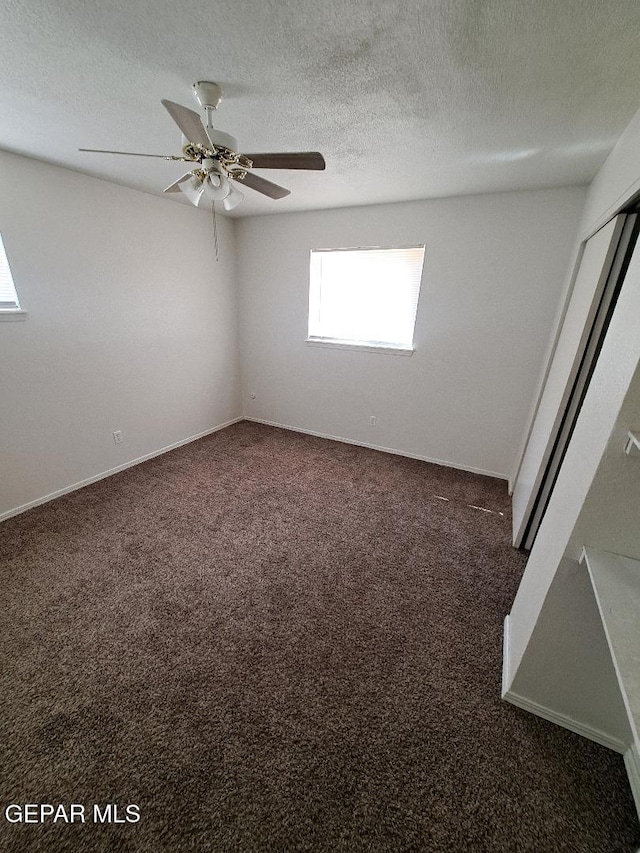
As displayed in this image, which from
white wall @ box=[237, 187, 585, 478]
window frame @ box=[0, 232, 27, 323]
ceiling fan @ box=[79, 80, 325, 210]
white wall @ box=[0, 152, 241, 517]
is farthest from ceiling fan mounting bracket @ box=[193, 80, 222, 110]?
white wall @ box=[237, 187, 585, 478]

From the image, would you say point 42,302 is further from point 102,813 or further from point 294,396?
point 102,813

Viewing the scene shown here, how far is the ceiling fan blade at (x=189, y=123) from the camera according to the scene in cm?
107

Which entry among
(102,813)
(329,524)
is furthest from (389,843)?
(329,524)

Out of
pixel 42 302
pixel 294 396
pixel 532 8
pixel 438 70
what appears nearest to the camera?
pixel 532 8

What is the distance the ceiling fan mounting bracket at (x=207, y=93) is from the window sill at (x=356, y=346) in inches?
89.7

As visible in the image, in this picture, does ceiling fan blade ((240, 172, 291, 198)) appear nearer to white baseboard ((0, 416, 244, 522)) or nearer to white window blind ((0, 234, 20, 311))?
white window blind ((0, 234, 20, 311))

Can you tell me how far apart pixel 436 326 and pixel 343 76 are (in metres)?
2.09

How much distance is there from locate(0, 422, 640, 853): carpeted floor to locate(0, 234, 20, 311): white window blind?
1507 mm

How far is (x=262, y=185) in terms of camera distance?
173 cm

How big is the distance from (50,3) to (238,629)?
2.45 meters

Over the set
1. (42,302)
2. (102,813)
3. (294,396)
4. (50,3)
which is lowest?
(102,813)

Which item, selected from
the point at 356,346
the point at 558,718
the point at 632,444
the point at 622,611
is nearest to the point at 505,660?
the point at 558,718

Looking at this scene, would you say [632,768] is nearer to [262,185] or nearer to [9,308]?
[262,185]

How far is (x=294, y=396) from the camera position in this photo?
399cm
